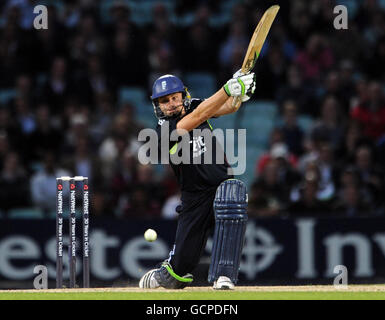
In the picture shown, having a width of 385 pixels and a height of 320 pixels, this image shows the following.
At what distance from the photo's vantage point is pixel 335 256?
12695 millimetres

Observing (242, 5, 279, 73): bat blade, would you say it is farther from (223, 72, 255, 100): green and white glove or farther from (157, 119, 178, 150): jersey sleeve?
(157, 119, 178, 150): jersey sleeve

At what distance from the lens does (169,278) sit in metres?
9.54

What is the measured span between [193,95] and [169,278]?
6.61 meters

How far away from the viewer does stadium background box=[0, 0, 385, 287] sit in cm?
1340

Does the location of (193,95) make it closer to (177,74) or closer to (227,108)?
(177,74)

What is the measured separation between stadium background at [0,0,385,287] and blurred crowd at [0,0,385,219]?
2 centimetres

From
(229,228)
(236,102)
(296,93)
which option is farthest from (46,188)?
(229,228)

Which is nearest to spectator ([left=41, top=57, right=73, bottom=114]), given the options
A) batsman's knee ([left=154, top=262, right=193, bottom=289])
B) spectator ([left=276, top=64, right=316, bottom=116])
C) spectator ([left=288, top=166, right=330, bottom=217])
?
spectator ([left=276, top=64, right=316, bottom=116])

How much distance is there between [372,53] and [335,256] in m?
4.48

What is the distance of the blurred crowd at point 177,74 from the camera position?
13648 mm

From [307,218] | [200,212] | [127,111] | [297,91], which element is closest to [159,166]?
[127,111]

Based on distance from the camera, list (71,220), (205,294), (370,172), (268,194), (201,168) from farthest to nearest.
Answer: (370,172) → (268,194) → (71,220) → (201,168) → (205,294)

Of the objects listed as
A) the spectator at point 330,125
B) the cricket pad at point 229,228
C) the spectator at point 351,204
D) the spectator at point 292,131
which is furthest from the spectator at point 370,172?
the cricket pad at point 229,228

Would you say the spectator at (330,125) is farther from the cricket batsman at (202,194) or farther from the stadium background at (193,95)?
the cricket batsman at (202,194)
